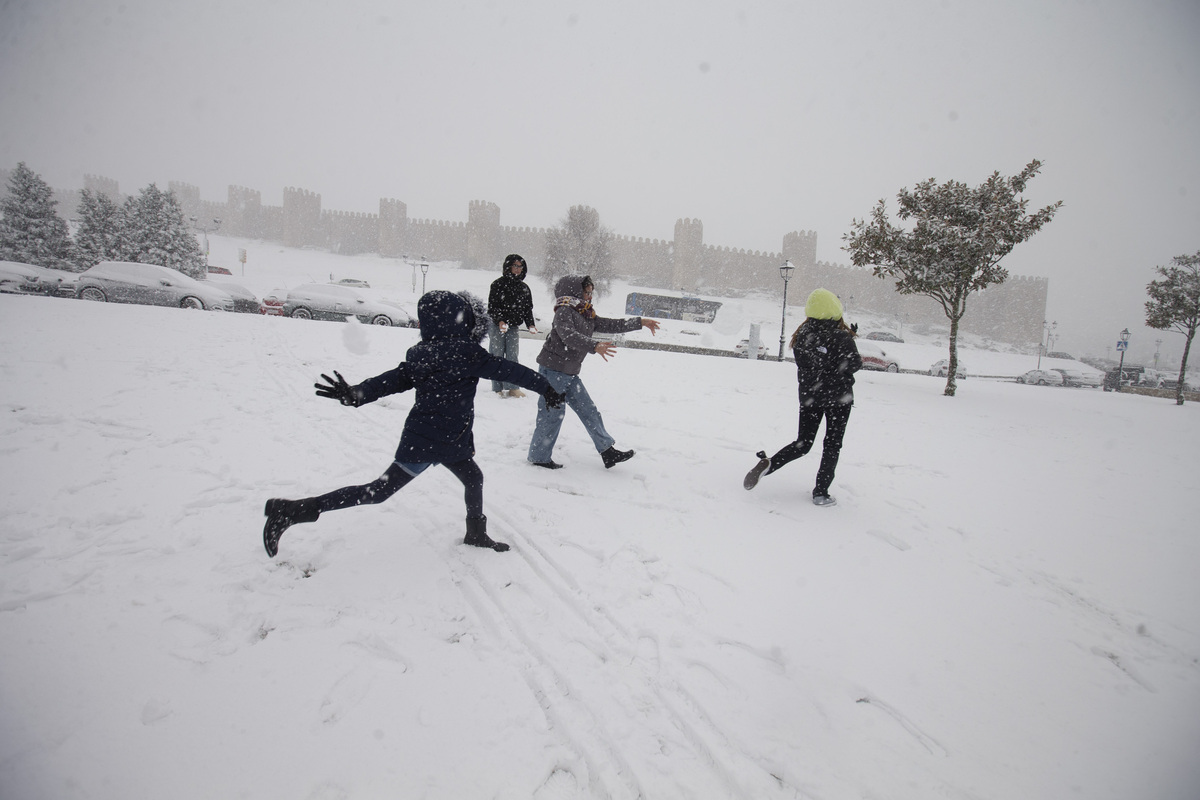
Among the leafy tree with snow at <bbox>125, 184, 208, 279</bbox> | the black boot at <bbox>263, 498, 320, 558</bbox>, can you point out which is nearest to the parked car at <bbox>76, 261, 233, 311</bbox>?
the black boot at <bbox>263, 498, 320, 558</bbox>

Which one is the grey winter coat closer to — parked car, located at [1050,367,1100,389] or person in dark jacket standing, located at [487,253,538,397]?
person in dark jacket standing, located at [487,253,538,397]

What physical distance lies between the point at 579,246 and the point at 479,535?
39.6m

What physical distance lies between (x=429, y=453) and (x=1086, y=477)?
22.6 feet

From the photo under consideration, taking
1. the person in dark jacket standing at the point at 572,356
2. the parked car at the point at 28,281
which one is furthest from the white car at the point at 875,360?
the parked car at the point at 28,281

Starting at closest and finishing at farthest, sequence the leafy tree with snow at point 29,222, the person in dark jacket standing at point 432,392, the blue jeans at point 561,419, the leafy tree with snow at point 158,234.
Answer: the person in dark jacket standing at point 432,392
the blue jeans at point 561,419
the leafy tree with snow at point 29,222
the leafy tree with snow at point 158,234

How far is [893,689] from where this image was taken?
205 centimetres

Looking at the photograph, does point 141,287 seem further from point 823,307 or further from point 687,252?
point 687,252

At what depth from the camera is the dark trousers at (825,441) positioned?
378 centimetres

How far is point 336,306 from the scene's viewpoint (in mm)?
16031

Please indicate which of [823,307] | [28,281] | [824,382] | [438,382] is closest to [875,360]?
[823,307]

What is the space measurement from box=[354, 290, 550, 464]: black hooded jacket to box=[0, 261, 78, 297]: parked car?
19.4 meters

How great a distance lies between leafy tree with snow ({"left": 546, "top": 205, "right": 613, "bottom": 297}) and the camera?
131ft

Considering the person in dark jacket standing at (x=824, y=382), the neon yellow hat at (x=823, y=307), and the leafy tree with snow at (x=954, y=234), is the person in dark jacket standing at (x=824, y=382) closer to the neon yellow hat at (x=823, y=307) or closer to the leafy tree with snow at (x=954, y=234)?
the neon yellow hat at (x=823, y=307)

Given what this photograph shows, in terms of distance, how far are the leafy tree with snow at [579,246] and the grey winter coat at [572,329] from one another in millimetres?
36561
